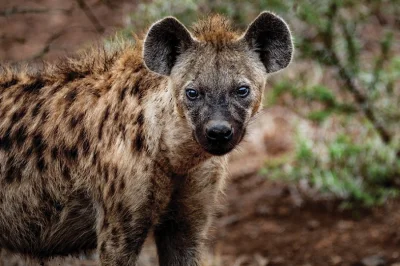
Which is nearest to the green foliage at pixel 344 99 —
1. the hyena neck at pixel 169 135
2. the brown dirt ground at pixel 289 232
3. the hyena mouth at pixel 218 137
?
the brown dirt ground at pixel 289 232

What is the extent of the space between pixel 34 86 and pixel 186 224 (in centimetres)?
107

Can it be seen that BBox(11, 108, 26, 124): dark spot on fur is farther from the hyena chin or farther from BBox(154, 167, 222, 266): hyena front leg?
BBox(154, 167, 222, 266): hyena front leg

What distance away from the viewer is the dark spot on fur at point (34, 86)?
4.62 meters

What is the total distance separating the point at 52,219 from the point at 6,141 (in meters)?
0.46

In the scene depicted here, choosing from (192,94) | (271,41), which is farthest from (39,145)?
(271,41)

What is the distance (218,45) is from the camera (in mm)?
4125

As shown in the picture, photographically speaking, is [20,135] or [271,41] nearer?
[271,41]

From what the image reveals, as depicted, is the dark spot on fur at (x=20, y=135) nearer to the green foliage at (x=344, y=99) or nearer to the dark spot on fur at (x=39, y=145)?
the dark spot on fur at (x=39, y=145)

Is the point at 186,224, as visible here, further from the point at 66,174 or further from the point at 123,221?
the point at 66,174

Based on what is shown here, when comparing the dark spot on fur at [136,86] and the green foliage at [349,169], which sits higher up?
the dark spot on fur at [136,86]

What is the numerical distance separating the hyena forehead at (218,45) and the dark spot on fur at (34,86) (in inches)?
29.6

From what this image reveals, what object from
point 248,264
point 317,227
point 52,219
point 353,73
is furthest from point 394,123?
point 52,219

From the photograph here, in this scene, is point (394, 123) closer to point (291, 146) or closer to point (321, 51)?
point (321, 51)

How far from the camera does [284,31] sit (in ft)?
13.8
